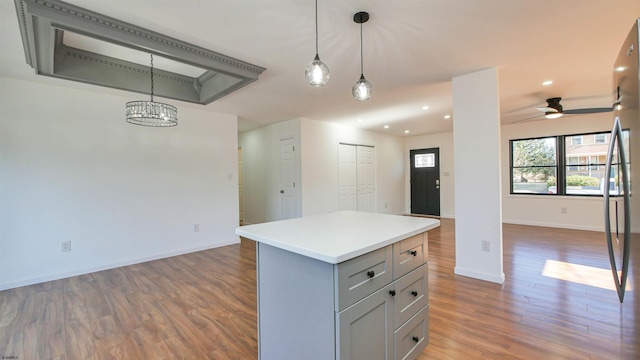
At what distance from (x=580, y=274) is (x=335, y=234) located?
133 inches

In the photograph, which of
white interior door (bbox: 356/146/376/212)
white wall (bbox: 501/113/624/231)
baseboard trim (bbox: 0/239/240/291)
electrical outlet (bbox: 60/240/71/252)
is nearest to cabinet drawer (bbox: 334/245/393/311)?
baseboard trim (bbox: 0/239/240/291)

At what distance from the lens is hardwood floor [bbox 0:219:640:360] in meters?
1.85

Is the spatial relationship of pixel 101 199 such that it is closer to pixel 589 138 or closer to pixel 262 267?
pixel 262 267

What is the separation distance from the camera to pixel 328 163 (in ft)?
18.9

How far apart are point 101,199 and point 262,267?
323 centimetres

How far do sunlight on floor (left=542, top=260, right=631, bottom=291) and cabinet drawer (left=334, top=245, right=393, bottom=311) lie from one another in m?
2.85

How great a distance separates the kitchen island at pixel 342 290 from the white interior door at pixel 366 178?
471 centimetres

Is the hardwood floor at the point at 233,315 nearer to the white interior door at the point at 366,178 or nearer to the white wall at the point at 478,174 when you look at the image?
the white wall at the point at 478,174

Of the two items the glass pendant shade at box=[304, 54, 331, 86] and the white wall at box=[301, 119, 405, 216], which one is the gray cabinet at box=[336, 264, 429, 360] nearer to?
the glass pendant shade at box=[304, 54, 331, 86]

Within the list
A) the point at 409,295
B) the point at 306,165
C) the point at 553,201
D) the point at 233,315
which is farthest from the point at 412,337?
the point at 553,201

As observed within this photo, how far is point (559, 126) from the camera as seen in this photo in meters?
5.65

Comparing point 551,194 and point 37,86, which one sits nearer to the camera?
point 37,86

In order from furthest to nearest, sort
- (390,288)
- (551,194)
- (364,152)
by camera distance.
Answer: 1. (364,152)
2. (551,194)
3. (390,288)

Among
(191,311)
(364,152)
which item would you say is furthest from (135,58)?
(364,152)
